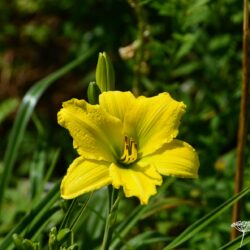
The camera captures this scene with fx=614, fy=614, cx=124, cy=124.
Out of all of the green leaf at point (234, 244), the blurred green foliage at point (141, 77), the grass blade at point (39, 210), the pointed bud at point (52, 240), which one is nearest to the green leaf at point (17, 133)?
the blurred green foliage at point (141, 77)

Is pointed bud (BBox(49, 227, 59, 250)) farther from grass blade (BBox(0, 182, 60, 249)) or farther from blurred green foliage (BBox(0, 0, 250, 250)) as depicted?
grass blade (BBox(0, 182, 60, 249))

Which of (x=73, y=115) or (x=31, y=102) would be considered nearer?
(x=73, y=115)

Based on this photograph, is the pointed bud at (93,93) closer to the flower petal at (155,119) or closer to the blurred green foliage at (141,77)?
the flower petal at (155,119)

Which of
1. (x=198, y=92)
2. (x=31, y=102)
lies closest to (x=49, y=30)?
(x=198, y=92)

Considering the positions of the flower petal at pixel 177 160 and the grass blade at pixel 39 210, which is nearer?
the flower petal at pixel 177 160

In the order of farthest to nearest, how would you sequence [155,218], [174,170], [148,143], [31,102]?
[155,218] < [31,102] < [148,143] < [174,170]

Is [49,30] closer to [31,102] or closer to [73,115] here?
[31,102]
